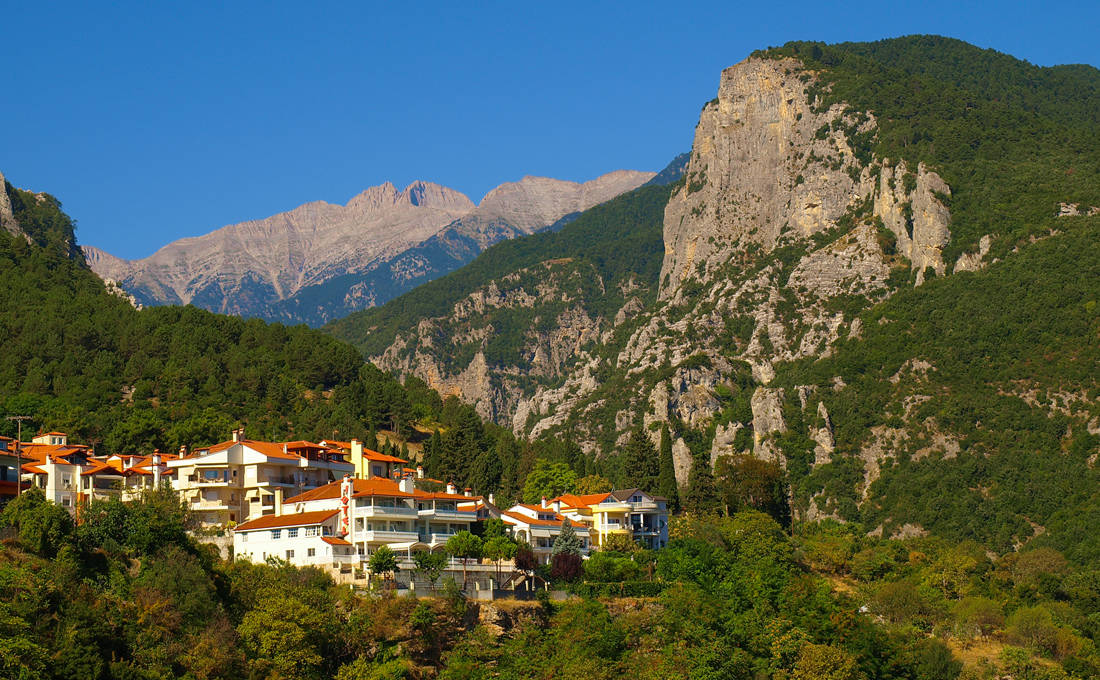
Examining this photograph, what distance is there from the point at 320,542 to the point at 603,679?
1996cm

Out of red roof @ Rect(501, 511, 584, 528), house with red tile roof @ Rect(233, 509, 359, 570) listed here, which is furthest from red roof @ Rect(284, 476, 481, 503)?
red roof @ Rect(501, 511, 584, 528)

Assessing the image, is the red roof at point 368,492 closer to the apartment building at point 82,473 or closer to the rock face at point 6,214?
the apartment building at point 82,473

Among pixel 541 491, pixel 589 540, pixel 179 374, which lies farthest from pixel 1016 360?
pixel 179 374

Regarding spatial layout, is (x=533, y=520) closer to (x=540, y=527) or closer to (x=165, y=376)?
(x=540, y=527)

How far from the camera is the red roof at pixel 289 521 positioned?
88.8 m

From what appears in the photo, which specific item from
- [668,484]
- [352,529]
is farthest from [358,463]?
[668,484]

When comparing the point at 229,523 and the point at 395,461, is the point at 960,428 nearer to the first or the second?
the point at 395,461

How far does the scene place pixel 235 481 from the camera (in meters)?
97.9

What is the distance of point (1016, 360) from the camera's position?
160 meters

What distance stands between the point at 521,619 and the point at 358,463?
1100 inches

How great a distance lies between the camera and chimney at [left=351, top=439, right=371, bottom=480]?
108m

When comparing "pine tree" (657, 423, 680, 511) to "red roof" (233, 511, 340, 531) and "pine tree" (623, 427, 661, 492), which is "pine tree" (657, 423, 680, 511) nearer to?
"pine tree" (623, 427, 661, 492)

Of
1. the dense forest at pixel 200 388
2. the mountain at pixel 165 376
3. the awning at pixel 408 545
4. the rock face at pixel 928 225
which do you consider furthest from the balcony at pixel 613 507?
the rock face at pixel 928 225

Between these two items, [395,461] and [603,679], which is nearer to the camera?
[603,679]
